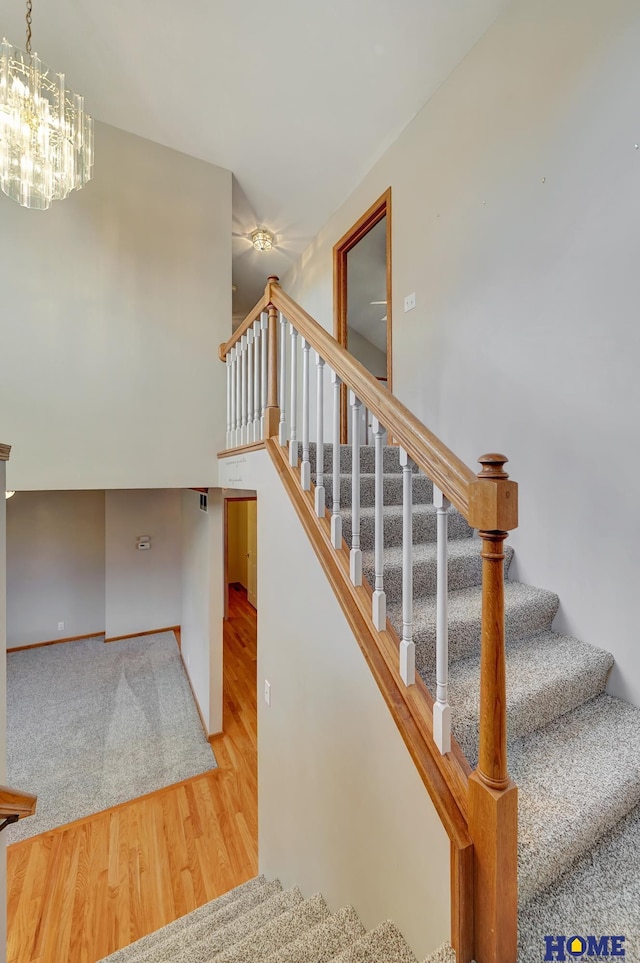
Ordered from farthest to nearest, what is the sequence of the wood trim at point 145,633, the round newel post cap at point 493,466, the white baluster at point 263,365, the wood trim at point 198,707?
the wood trim at point 145,633 < the wood trim at point 198,707 < the white baluster at point 263,365 < the round newel post cap at point 493,466

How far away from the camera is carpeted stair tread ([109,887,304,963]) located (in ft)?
4.60

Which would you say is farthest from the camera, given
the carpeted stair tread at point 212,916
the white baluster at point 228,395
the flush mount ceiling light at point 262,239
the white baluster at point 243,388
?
the flush mount ceiling light at point 262,239

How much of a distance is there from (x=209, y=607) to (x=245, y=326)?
102 inches

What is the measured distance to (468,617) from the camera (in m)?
1.55

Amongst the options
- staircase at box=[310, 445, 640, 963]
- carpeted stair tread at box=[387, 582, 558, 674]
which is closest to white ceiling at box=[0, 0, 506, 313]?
staircase at box=[310, 445, 640, 963]

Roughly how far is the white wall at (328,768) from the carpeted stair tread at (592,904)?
0.68 ft

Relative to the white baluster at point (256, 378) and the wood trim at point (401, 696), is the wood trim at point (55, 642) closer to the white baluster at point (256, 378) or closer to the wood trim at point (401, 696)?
the white baluster at point (256, 378)

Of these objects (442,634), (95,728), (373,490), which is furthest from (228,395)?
(95,728)

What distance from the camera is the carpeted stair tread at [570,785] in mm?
1037

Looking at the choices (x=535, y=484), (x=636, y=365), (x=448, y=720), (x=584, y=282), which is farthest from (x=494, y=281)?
(x=448, y=720)

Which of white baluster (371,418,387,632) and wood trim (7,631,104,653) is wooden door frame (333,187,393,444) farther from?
wood trim (7,631,104,653)

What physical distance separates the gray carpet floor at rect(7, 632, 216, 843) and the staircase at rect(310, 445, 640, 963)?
3123 mm

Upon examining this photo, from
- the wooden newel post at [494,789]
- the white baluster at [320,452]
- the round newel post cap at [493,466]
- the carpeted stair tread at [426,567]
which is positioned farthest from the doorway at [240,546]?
the round newel post cap at [493,466]

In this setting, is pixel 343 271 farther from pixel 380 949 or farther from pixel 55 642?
pixel 55 642
